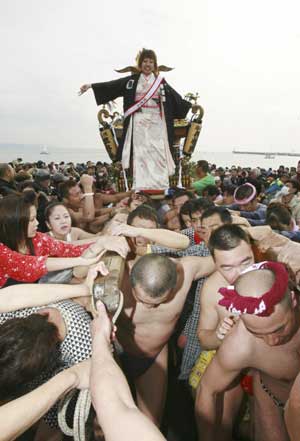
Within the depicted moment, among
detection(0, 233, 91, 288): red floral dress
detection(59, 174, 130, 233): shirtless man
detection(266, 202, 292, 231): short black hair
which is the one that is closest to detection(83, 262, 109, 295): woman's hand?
detection(0, 233, 91, 288): red floral dress

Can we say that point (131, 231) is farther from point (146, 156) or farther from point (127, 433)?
point (146, 156)

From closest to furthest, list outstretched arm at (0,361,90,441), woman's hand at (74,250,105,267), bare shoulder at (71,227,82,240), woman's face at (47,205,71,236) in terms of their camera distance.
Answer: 1. outstretched arm at (0,361,90,441)
2. woman's hand at (74,250,105,267)
3. woman's face at (47,205,71,236)
4. bare shoulder at (71,227,82,240)

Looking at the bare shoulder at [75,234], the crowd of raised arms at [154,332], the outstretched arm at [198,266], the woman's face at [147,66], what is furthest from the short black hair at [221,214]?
the woman's face at [147,66]

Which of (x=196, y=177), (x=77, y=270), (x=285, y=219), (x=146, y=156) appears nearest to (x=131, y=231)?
(x=77, y=270)

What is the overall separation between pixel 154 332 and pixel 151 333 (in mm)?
23

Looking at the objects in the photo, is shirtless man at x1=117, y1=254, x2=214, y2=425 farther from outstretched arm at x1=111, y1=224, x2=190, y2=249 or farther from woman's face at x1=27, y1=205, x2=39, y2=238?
woman's face at x1=27, y1=205, x2=39, y2=238

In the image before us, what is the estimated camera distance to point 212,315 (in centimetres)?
216

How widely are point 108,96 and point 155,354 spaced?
399 centimetres

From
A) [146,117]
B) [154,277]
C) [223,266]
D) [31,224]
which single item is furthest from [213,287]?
[146,117]

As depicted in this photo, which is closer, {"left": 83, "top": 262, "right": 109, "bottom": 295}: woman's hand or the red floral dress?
{"left": 83, "top": 262, "right": 109, "bottom": 295}: woman's hand

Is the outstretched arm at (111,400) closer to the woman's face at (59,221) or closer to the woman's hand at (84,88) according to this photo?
the woman's face at (59,221)

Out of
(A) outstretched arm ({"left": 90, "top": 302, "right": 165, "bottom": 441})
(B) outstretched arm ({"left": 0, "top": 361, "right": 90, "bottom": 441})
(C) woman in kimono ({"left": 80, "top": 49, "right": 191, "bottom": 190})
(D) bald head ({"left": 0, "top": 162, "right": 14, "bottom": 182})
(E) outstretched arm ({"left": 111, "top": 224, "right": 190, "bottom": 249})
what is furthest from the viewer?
(C) woman in kimono ({"left": 80, "top": 49, "right": 191, "bottom": 190})

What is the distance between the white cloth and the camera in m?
4.76

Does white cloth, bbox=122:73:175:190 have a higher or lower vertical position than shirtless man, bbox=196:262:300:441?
higher
